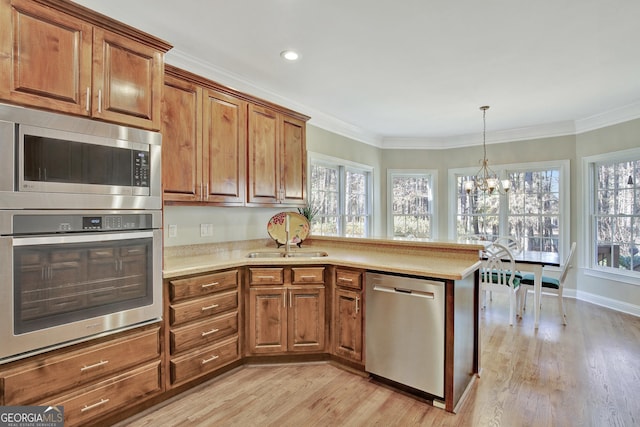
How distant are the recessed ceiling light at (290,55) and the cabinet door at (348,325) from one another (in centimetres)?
202

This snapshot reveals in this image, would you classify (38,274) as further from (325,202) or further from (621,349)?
(621,349)

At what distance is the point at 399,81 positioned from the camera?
3.45 meters

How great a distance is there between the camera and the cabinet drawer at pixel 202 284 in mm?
2246

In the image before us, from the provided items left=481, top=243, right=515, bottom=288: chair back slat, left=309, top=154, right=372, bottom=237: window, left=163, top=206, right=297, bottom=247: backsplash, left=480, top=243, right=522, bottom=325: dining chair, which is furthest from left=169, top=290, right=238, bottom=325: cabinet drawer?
left=481, top=243, right=515, bottom=288: chair back slat

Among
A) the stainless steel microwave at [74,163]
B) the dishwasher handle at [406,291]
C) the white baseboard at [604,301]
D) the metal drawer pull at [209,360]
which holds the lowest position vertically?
the white baseboard at [604,301]

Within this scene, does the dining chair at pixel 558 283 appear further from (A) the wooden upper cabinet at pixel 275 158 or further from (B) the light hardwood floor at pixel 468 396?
(A) the wooden upper cabinet at pixel 275 158

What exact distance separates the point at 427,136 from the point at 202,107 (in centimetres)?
442

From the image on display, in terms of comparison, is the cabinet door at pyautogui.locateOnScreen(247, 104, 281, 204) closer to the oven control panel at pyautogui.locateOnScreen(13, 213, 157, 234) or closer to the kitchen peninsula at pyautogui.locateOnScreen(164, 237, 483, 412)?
the kitchen peninsula at pyautogui.locateOnScreen(164, 237, 483, 412)

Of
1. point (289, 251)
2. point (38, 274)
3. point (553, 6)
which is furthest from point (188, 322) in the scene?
point (553, 6)

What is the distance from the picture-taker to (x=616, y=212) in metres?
4.50

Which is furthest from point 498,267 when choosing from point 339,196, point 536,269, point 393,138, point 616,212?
point 393,138

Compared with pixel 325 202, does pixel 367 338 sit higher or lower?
lower

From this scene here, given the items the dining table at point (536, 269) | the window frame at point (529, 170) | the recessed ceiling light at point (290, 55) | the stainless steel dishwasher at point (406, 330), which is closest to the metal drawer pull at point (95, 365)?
the stainless steel dishwasher at point (406, 330)

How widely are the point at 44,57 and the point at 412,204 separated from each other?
5.57 metres
